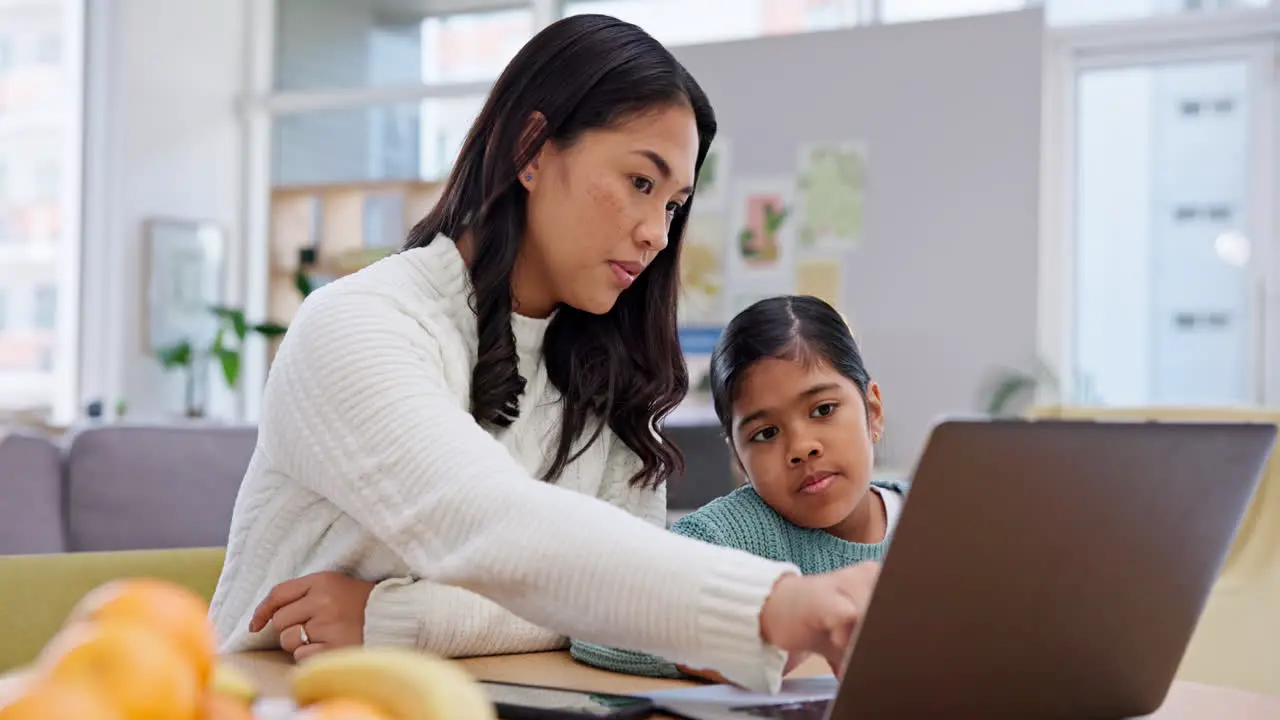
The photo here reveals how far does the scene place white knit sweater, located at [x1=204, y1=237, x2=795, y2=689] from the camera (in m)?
0.86

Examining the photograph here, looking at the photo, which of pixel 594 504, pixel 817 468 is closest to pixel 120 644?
pixel 594 504

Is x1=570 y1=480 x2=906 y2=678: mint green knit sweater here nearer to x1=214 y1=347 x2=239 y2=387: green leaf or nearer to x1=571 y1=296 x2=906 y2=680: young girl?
x1=571 y1=296 x2=906 y2=680: young girl

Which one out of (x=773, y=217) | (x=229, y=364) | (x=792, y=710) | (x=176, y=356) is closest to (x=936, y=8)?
(x=773, y=217)

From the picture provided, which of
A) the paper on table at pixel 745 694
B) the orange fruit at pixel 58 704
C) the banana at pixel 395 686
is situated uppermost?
the orange fruit at pixel 58 704

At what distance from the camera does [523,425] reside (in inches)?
57.3

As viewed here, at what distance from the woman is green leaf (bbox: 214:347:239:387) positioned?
18.0 ft

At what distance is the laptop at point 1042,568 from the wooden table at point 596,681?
0.11 meters

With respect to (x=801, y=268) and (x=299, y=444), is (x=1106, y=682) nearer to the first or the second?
(x=299, y=444)

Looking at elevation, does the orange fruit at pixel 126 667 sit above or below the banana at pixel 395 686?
above

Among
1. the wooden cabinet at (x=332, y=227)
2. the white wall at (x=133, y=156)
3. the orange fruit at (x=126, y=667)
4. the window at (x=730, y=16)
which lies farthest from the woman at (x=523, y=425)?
the white wall at (x=133, y=156)

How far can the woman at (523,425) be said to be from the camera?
861mm

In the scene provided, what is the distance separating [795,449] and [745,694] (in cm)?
59

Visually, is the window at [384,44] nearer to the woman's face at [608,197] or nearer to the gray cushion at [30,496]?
the gray cushion at [30,496]

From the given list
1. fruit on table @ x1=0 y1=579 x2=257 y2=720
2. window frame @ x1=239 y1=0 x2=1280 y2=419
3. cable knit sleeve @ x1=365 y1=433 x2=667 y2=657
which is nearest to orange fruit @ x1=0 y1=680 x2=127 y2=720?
fruit on table @ x1=0 y1=579 x2=257 y2=720
